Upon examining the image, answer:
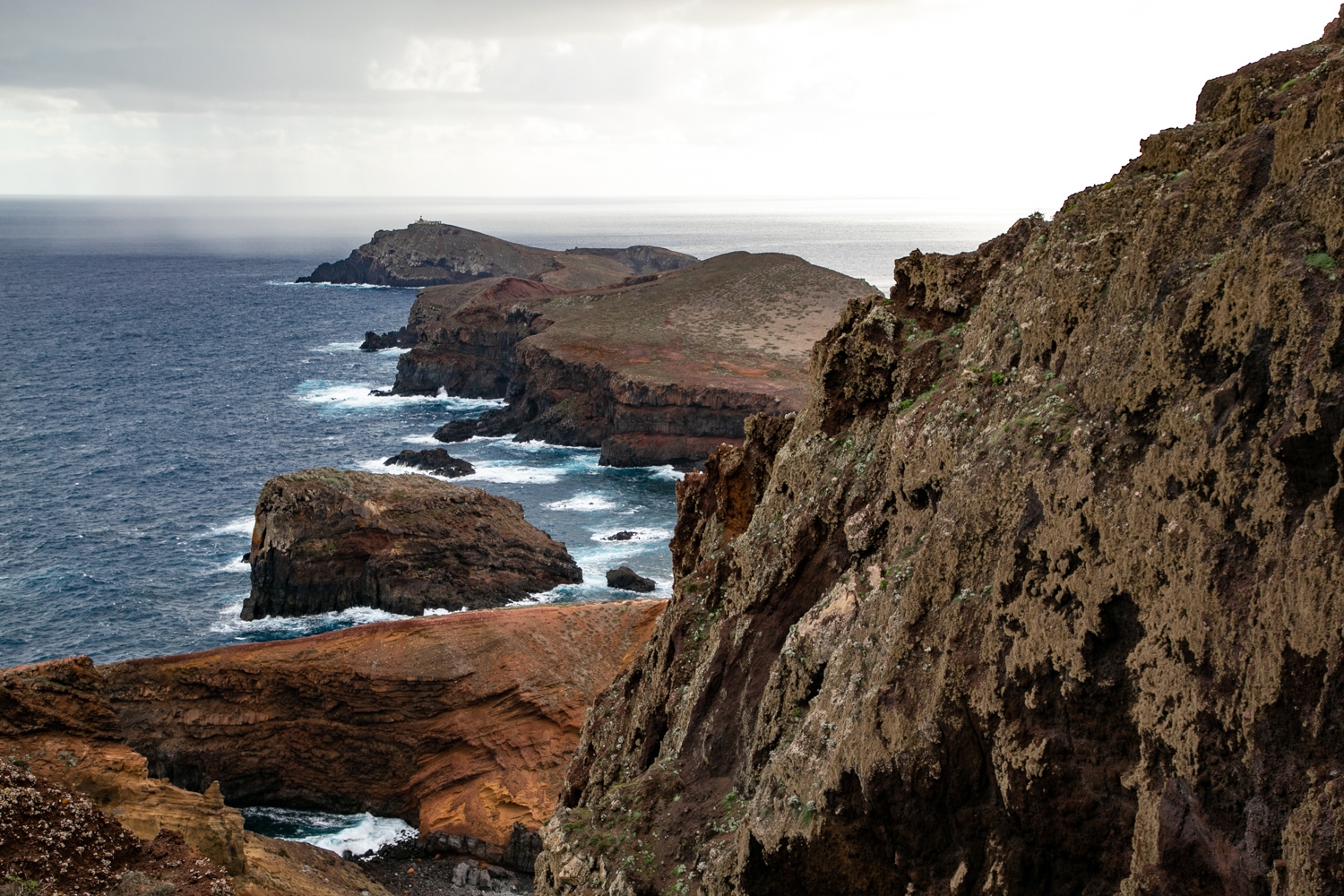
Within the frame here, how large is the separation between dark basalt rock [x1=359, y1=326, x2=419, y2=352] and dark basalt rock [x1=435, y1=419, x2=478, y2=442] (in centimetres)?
4774

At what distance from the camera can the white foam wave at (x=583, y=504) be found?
79.7 metres

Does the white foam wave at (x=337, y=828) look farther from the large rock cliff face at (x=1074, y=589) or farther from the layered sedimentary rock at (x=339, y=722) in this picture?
the large rock cliff face at (x=1074, y=589)

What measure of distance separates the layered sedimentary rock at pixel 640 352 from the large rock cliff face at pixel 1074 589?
7223 centimetres

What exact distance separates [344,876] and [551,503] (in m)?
49.0

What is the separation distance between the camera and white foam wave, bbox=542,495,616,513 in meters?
79.7

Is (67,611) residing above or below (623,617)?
below

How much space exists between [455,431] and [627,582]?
140ft

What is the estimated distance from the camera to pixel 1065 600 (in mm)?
11922

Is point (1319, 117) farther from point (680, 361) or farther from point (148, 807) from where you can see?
point (680, 361)

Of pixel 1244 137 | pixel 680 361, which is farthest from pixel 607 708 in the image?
pixel 680 361

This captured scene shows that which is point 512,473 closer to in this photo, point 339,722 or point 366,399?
point 366,399

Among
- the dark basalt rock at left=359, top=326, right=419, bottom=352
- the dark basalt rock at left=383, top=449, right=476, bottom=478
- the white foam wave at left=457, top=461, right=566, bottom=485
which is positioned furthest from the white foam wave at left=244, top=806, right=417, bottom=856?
the dark basalt rock at left=359, top=326, right=419, bottom=352

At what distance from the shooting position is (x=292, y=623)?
190 feet

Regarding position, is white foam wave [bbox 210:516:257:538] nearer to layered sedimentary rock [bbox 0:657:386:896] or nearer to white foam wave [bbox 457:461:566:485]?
white foam wave [bbox 457:461:566:485]
